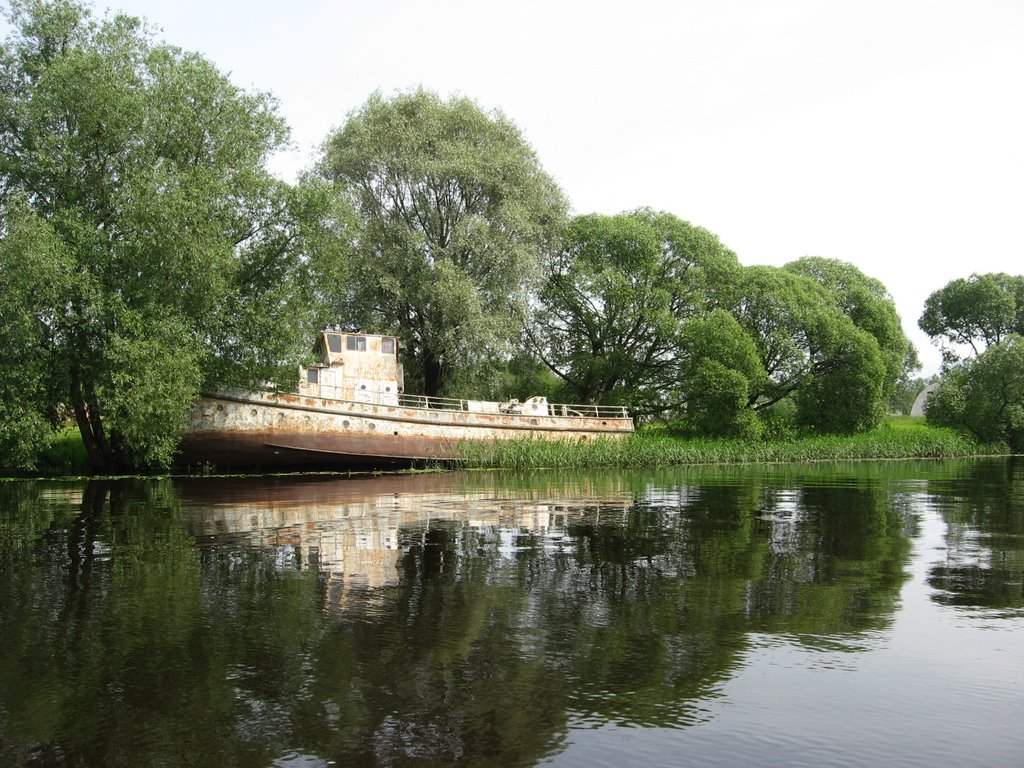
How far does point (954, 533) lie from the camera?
15.0 metres

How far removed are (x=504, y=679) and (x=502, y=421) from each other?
32284mm

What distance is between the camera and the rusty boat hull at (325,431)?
32.7m

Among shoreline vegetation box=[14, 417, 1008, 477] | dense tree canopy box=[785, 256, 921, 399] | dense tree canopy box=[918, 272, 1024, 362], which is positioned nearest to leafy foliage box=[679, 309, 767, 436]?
shoreline vegetation box=[14, 417, 1008, 477]

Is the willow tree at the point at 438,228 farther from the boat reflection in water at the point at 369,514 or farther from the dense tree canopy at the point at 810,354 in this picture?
the dense tree canopy at the point at 810,354

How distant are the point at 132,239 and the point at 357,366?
35.4 feet

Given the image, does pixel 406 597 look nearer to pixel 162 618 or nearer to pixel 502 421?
pixel 162 618

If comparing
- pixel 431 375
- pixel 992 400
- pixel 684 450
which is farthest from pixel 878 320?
pixel 431 375

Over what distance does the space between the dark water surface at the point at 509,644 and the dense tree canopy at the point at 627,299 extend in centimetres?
3395

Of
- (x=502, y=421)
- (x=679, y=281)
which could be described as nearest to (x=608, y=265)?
(x=679, y=281)

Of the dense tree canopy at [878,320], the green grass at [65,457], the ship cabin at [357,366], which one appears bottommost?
the green grass at [65,457]

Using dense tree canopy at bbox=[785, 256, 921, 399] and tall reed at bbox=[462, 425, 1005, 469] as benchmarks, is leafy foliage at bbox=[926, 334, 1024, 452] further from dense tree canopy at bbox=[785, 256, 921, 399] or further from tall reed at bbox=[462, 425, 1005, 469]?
dense tree canopy at bbox=[785, 256, 921, 399]

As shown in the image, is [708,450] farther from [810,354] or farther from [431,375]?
[431,375]

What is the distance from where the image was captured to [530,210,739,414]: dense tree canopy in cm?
4900

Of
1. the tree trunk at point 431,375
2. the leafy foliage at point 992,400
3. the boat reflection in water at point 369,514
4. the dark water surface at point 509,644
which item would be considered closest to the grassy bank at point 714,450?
the leafy foliage at point 992,400
